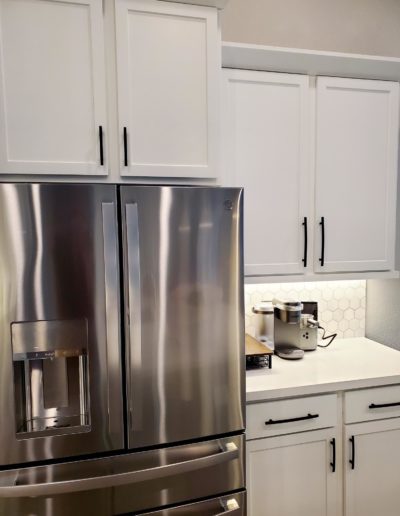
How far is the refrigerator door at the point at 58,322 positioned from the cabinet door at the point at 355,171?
118 cm

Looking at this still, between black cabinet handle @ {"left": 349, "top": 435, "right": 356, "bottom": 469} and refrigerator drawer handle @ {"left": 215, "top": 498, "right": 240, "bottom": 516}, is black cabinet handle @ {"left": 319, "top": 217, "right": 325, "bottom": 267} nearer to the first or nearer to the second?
black cabinet handle @ {"left": 349, "top": 435, "right": 356, "bottom": 469}

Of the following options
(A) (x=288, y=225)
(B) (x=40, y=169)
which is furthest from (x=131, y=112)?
(A) (x=288, y=225)

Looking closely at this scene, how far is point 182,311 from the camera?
141 centimetres

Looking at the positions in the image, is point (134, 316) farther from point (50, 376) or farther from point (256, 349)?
point (256, 349)

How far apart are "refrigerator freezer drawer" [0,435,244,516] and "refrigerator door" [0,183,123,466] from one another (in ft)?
0.20

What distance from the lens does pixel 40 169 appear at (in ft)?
4.69

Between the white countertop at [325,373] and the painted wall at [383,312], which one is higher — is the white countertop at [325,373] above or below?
below

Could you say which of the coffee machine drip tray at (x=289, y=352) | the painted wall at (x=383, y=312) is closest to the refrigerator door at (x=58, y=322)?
the coffee machine drip tray at (x=289, y=352)

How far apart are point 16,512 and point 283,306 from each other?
141 centimetres

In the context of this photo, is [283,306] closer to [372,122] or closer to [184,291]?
[184,291]

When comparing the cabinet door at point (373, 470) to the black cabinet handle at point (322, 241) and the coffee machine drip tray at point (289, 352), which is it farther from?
the black cabinet handle at point (322, 241)

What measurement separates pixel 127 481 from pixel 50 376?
434mm

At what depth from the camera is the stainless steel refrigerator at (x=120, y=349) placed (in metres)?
1.28

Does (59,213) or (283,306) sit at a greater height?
(59,213)
